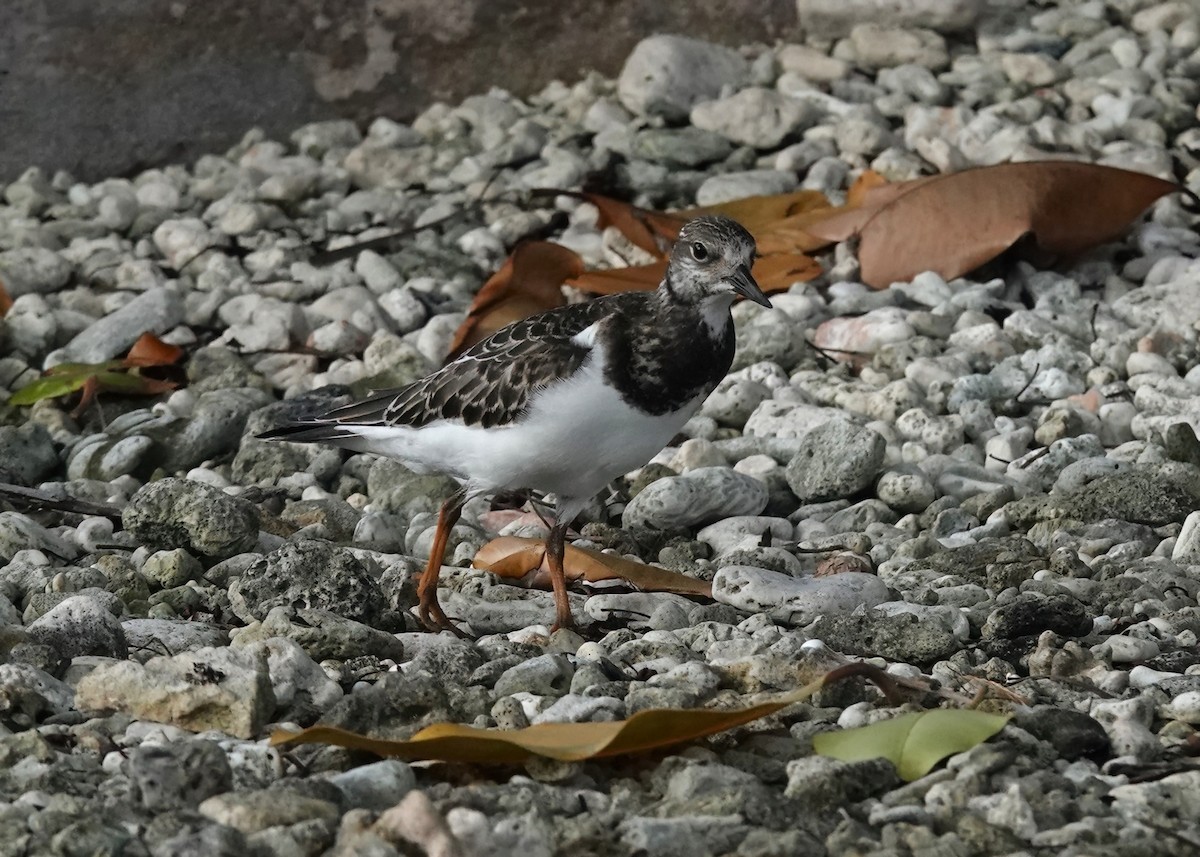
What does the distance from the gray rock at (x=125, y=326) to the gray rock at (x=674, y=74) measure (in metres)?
1.88

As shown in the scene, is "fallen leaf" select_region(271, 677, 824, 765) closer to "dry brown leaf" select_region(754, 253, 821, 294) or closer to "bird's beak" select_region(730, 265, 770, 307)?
"bird's beak" select_region(730, 265, 770, 307)

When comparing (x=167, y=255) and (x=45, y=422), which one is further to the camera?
(x=167, y=255)

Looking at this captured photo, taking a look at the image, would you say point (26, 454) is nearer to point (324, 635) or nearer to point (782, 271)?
point (324, 635)

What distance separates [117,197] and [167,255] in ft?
1.08

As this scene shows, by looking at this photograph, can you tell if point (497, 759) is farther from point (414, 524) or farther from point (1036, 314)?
point (1036, 314)

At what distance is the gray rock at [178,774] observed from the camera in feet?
7.90

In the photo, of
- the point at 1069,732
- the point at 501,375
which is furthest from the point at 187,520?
the point at 1069,732

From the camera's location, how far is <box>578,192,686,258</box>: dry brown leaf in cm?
554

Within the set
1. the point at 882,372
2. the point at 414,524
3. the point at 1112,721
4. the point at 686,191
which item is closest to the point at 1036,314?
the point at 882,372

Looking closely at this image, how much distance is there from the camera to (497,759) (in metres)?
2.58

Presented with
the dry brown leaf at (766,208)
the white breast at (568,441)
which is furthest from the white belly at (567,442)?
the dry brown leaf at (766,208)

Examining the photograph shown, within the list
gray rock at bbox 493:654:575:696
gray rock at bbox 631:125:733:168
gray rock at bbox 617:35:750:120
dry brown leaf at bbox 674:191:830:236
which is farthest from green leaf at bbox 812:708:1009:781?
gray rock at bbox 617:35:750:120

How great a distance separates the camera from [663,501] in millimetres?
4145

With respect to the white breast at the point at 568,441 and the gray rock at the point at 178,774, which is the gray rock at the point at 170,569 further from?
the gray rock at the point at 178,774
